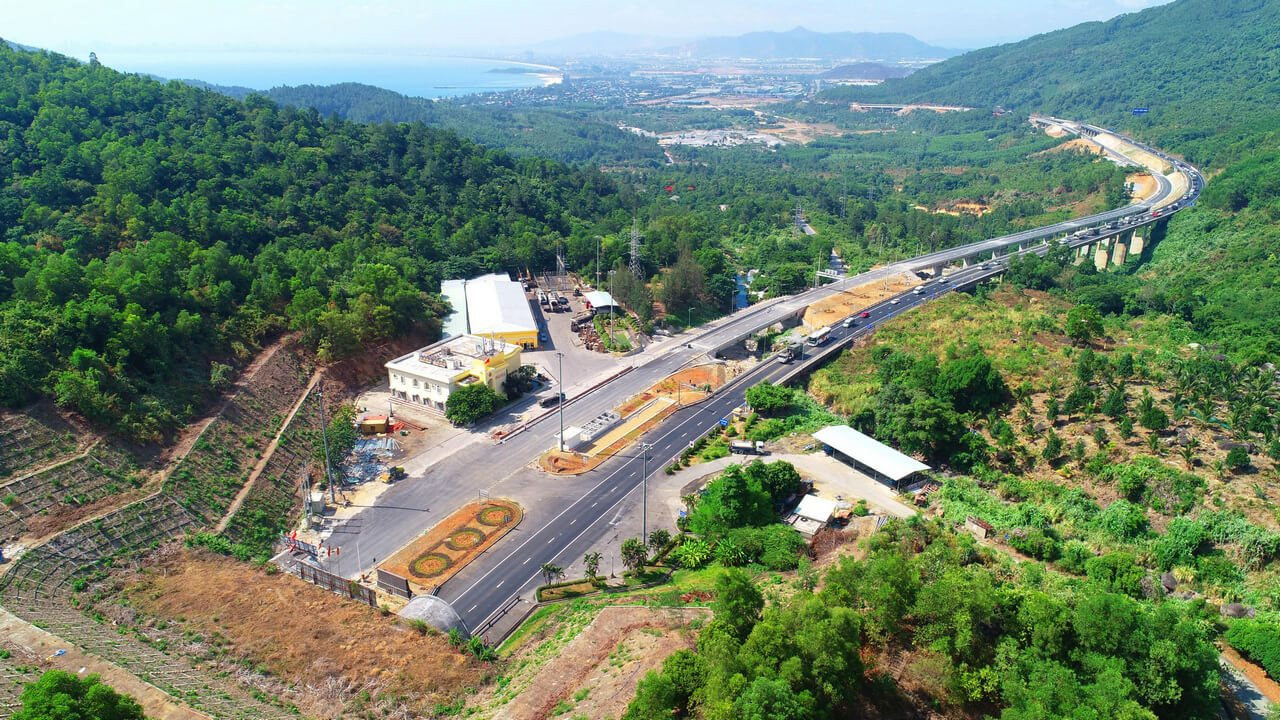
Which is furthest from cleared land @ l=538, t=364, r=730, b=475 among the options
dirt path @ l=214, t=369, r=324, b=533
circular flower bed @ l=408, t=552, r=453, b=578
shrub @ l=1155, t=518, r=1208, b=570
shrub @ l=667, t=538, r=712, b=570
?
shrub @ l=1155, t=518, r=1208, b=570

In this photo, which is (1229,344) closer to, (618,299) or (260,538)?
(618,299)

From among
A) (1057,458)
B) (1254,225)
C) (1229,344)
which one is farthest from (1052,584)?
(1254,225)

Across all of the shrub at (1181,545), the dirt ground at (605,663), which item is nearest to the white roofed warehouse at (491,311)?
the dirt ground at (605,663)

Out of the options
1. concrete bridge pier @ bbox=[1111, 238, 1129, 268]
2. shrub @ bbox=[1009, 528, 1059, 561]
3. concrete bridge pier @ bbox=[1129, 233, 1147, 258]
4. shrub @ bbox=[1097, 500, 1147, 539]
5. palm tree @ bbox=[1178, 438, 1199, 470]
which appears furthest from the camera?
concrete bridge pier @ bbox=[1111, 238, 1129, 268]

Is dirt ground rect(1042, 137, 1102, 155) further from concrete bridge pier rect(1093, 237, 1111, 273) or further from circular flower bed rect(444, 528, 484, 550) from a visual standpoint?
circular flower bed rect(444, 528, 484, 550)

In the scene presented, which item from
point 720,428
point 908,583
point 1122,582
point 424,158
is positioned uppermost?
point 424,158

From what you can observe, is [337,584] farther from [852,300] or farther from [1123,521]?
[852,300]

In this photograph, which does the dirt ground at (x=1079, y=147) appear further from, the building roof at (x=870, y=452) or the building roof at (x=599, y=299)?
the building roof at (x=870, y=452)

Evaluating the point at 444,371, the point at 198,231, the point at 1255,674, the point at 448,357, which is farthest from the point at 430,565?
the point at 198,231
